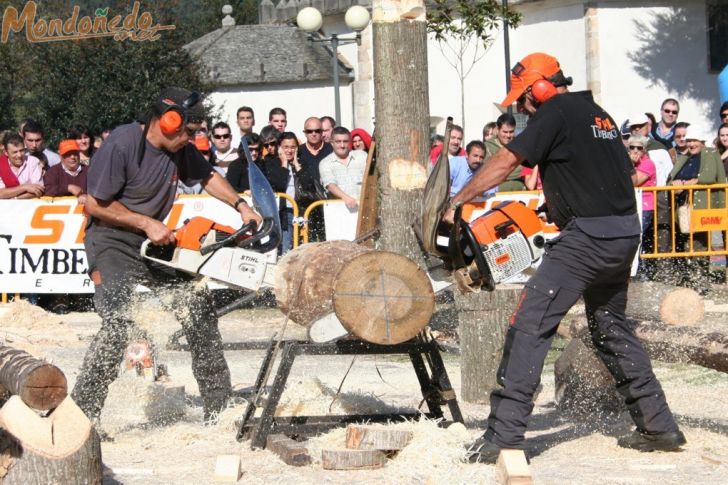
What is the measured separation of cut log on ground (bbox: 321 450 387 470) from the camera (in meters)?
5.25

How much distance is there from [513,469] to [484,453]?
1.32ft

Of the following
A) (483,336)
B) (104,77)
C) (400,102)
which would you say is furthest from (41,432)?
(104,77)

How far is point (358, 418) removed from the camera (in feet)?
19.4

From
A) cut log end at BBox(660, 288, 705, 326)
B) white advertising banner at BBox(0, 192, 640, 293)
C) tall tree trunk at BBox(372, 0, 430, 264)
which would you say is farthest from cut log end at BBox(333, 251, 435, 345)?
white advertising banner at BBox(0, 192, 640, 293)

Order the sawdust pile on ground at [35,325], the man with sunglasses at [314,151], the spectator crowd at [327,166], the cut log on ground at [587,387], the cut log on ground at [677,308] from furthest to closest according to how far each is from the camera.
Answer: the man with sunglasses at [314,151], the spectator crowd at [327,166], the sawdust pile on ground at [35,325], the cut log on ground at [677,308], the cut log on ground at [587,387]

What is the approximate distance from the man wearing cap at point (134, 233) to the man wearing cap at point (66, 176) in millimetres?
5447

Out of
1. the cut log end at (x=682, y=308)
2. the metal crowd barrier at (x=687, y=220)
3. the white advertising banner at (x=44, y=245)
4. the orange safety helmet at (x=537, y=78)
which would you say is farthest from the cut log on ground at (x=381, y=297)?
the metal crowd barrier at (x=687, y=220)

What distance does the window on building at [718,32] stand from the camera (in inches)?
1071

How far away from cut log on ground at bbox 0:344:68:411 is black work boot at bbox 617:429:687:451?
9.35ft

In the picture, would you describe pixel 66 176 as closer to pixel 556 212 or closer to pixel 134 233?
pixel 134 233

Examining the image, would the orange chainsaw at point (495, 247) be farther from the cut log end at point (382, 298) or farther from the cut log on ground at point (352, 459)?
the cut log on ground at point (352, 459)

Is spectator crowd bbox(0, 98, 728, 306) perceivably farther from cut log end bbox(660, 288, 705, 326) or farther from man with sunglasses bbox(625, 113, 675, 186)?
cut log end bbox(660, 288, 705, 326)

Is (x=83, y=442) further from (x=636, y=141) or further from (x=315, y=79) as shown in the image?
(x=315, y=79)

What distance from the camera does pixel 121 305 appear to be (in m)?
5.98
